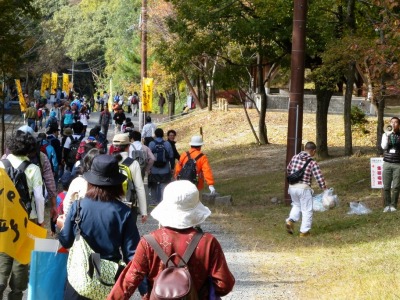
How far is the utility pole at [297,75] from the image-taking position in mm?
16641

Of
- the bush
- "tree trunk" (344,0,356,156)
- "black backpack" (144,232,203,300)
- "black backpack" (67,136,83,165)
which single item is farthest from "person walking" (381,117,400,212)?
the bush

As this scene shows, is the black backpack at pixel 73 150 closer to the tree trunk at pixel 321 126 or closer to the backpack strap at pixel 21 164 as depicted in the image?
the tree trunk at pixel 321 126

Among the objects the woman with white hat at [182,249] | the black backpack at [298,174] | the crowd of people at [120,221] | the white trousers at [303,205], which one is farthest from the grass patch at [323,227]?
the woman with white hat at [182,249]

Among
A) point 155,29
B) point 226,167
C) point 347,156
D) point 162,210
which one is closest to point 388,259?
point 162,210

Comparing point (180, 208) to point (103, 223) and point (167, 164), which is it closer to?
point (103, 223)

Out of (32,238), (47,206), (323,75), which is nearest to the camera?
(32,238)

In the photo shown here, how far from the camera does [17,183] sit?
7766 mm

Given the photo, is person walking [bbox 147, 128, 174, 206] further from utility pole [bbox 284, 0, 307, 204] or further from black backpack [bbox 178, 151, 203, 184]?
utility pole [bbox 284, 0, 307, 204]

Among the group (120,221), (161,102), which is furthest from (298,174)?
(161,102)

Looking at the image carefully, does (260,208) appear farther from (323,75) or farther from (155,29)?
(155,29)

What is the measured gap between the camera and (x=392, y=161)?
15367mm

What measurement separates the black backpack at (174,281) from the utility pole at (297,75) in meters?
12.2

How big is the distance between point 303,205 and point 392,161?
2656mm

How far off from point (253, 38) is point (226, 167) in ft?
17.3
